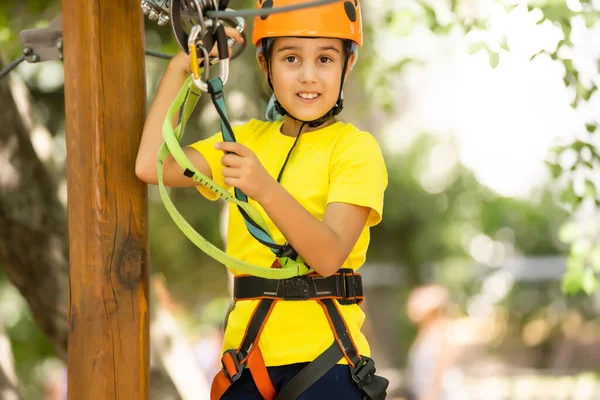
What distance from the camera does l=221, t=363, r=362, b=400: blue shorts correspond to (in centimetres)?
243

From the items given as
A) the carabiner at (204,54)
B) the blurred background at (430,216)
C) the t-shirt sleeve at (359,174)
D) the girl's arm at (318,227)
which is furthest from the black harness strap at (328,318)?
the blurred background at (430,216)

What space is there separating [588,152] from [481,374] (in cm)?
1237

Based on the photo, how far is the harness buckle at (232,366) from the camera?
8.16ft

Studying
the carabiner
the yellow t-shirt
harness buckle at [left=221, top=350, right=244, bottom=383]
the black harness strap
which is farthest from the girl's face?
harness buckle at [left=221, top=350, right=244, bottom=383]

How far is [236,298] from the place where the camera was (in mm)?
2580

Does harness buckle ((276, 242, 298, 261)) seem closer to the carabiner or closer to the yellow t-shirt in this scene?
the yellow t-shirt

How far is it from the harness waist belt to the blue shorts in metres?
0.20

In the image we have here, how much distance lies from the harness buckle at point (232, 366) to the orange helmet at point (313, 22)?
0.92 m

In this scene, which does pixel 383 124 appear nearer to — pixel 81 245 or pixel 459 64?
pixel 459 64

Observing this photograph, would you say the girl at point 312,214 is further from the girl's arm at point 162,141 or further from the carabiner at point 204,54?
the carabiner at point 204,54

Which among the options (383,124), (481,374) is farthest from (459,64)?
(481,374)

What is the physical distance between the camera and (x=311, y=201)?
2.49m

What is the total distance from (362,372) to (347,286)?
0.25 metres

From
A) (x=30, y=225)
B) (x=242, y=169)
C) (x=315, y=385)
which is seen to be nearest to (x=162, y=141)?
(x=242, y=169)
